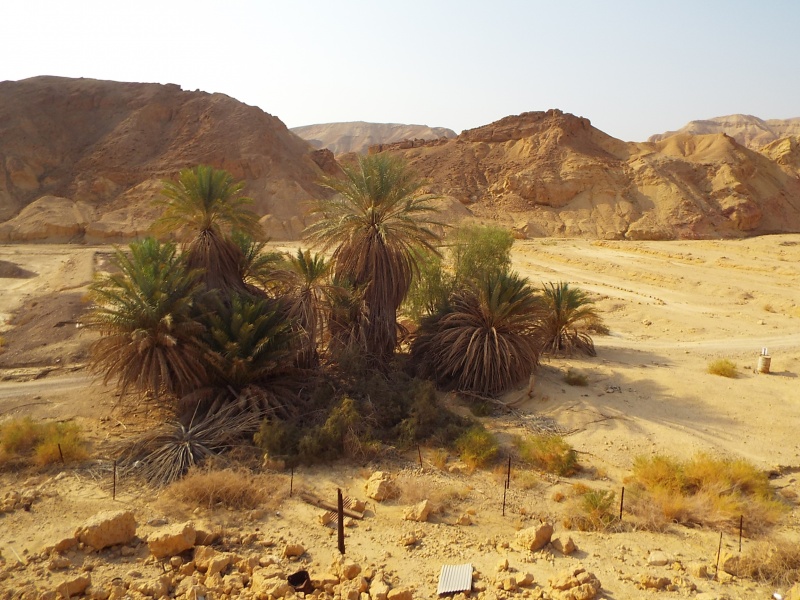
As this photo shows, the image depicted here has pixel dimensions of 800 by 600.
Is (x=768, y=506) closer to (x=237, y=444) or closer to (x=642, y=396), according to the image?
(x=642, y=396)

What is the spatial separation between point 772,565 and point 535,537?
8.79 feet

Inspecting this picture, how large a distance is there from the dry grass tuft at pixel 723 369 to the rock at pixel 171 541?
1274cm

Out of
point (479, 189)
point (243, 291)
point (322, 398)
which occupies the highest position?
point (479, 189)

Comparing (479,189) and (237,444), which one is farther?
(479,189)

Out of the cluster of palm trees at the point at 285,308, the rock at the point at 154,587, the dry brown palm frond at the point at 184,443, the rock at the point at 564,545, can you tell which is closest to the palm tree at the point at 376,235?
the cluster of palm trees at the point at 285,308

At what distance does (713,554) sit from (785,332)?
1550cm

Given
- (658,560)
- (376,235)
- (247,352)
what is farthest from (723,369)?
(247,352)

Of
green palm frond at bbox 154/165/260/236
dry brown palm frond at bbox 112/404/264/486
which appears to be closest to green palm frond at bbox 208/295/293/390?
dry brown palm frond at bbox 112/404/264/486

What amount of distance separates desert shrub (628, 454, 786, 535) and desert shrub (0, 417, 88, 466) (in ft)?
29.7

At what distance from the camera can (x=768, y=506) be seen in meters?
8.46

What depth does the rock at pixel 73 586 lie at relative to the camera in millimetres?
6367

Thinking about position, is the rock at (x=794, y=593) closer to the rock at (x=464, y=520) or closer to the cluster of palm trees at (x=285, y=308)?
the rock at (x=464, y=520)

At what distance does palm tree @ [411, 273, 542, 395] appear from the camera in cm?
1300

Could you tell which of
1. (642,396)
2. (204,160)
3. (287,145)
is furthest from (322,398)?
(287,145)
